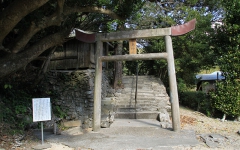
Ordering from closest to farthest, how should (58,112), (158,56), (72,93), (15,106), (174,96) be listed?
(174,96)
(158,56)
(15,106)
(58,112)
(72,93)

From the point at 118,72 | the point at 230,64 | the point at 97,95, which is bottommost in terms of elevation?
the point at 97,95

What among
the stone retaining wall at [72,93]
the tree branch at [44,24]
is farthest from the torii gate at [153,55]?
the stone retaining wall at [72,93]

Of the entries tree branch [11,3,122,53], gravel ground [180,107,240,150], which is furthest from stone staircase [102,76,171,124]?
tree branch [11,3,122,53]

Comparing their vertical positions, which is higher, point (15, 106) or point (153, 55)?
point (153, 55)

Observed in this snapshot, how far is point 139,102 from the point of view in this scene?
10.3 meters

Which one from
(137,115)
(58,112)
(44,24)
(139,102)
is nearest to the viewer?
(44,24)

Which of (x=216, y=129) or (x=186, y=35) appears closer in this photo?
(x=216, y=129)

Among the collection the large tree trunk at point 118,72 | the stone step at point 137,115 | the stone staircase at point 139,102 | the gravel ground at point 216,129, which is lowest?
the gravel ground at point 216,129

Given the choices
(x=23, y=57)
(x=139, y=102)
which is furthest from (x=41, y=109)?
(x=139, y=102)

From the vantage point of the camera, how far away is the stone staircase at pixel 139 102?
899 centimetres

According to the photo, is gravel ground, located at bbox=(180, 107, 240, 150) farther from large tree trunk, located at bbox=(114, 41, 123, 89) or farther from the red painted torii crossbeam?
large tree trunk, located at bbox=(114, 41, 123, 89)

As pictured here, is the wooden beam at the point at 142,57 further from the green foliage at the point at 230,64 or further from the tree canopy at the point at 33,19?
the green foliage at the point at 230,64

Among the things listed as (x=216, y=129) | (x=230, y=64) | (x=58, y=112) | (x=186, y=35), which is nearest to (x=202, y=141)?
(x=216, y=129)

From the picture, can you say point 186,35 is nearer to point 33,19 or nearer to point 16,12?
point 33,19
